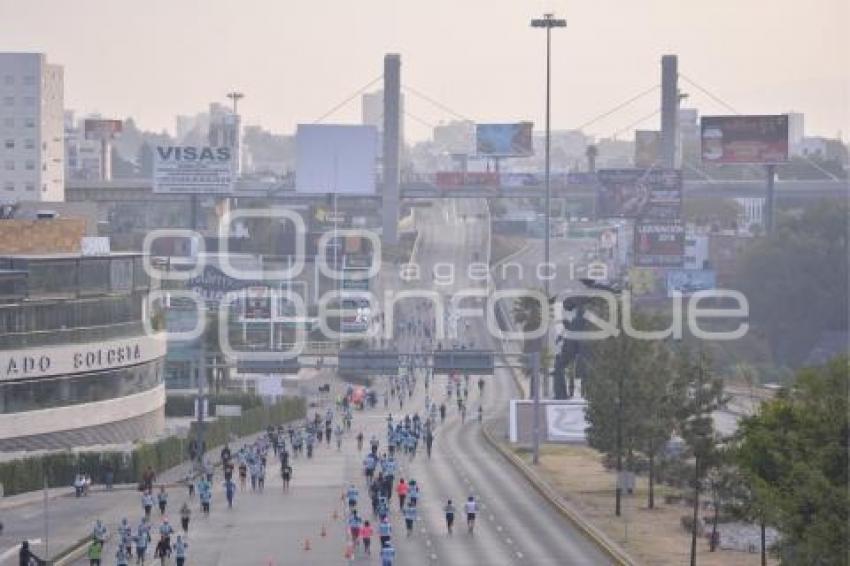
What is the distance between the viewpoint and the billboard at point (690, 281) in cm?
14788

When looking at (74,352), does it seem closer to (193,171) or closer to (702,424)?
(702,424)

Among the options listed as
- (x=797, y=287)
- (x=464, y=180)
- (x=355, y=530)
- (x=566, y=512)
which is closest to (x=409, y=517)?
(x=355, y=530)

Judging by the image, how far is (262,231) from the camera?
198375 mm

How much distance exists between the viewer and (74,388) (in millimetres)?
70812

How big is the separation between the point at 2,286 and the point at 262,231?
130410 millimetres

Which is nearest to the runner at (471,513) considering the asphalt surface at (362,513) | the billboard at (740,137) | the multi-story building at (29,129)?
the asphalt surface at (362,513)

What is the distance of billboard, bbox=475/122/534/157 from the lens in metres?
193

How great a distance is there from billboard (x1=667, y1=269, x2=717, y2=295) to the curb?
68.2 meters

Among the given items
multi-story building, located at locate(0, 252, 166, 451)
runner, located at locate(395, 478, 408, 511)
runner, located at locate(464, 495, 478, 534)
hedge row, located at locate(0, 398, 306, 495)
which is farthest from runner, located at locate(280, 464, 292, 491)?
runner, located at locate(464, 495, 478, 534)

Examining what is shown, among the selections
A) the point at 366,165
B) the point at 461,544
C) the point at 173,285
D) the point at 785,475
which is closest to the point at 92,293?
the point at 461,544

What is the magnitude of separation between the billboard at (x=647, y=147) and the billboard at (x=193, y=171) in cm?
4222

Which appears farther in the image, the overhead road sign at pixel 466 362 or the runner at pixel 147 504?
the overhead road sign at pixel 466 362

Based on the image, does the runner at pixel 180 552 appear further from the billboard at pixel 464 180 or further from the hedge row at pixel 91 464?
the billboard at pixel 464 180

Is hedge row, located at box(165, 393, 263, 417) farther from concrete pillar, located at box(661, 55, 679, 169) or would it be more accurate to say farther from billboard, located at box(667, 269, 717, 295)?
concrete pillar, located at box(661, 55, 679, 169)
